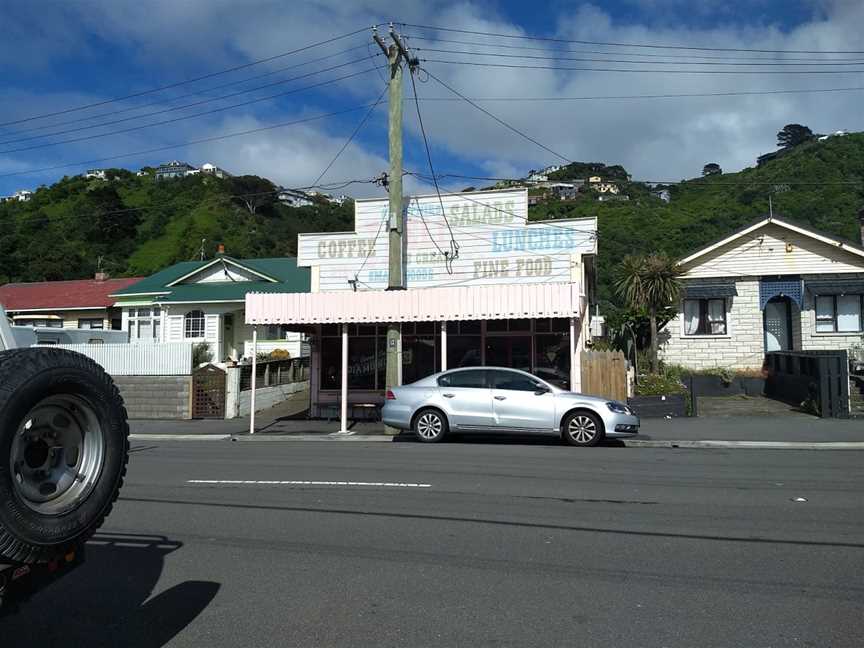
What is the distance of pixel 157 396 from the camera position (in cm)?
2188

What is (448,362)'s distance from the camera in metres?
20.4

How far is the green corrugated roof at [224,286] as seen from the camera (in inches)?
1260

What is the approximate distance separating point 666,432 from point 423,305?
613 centimetres

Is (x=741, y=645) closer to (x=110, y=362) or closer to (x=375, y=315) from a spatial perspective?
(x=375, y=315)

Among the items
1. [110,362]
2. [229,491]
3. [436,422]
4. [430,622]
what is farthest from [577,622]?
[110,362]

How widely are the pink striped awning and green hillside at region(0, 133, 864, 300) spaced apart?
450 inches

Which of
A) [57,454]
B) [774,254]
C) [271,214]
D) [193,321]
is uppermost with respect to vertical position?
[271,214]

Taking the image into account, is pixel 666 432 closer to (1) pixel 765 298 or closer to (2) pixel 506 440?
(2) pixel 506 440

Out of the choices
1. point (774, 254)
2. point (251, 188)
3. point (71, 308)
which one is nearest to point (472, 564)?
point (774, 254)

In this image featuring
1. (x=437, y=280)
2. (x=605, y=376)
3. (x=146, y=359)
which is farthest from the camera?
(x=146, y=359)

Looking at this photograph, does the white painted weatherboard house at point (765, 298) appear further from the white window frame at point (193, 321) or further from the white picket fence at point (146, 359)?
the white window frame at point (193, 321)

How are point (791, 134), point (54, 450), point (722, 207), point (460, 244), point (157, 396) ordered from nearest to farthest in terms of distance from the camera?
point (54, 450) < point (460, 244) < point (157, 396) < point (722, 207) < point (791, 134)

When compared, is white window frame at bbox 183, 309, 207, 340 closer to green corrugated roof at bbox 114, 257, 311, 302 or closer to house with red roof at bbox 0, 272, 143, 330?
green corrugated roof at bbox 114, 257, 311, 302

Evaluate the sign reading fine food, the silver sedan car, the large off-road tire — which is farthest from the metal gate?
the large off-road tire
